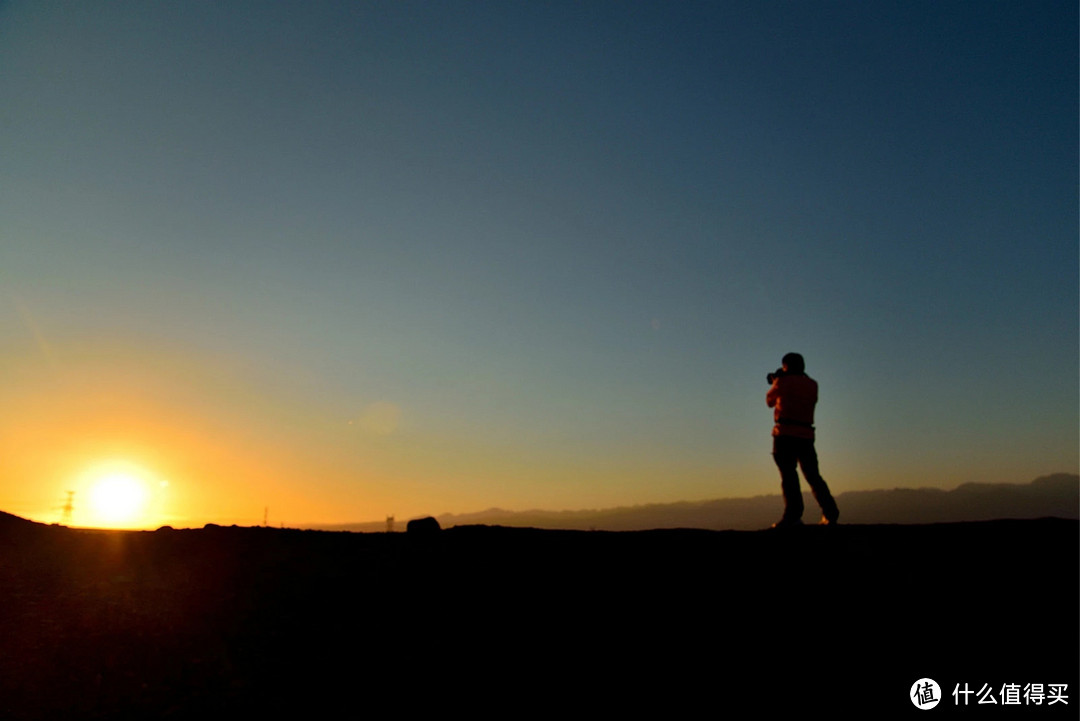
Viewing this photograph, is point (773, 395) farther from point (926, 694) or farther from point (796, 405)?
point (926, 694)

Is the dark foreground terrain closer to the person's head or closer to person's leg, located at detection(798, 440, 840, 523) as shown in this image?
person's leg, located at detection(798, 440, 840, 523)

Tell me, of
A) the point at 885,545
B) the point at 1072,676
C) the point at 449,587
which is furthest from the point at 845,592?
the point at 449,587

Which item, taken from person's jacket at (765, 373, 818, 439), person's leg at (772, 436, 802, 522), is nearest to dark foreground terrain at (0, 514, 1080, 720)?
person's leg at (772, 436, 802, 522)

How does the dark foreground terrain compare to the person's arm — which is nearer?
the dark foreground terrain

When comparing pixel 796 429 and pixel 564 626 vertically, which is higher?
pixel 796 429

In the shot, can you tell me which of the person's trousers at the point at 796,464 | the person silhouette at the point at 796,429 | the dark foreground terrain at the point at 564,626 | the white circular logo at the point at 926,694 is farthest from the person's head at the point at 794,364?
the white circular logo at the point at 926,694

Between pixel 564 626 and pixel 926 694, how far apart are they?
3100 mm

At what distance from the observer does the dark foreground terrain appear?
5355 millimetres

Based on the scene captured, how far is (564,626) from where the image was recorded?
20.8 feet

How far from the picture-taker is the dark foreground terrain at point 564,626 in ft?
17.6

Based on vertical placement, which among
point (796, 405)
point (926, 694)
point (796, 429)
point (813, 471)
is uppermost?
point (796, 405)

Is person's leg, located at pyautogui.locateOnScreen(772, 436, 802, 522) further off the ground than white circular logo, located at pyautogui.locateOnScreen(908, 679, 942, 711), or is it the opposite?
person's leg, located at pyautogui.locateOnScreen(772, 436, 802, 522)

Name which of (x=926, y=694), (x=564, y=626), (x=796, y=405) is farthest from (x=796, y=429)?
(x=564, y=626)

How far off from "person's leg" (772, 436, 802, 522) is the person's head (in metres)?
1.04
